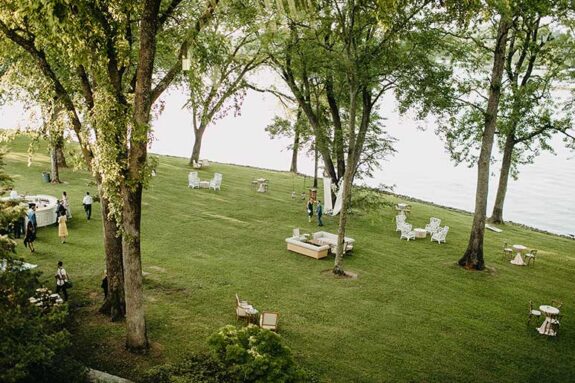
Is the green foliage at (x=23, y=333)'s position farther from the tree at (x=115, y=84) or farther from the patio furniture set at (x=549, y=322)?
the patio furniture set at (x=549, y=322)

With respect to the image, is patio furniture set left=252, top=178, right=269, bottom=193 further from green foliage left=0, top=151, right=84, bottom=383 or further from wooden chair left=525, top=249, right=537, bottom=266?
green foliage left=0, top=151, right=84, bottom=383

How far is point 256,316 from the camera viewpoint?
13.5 meters

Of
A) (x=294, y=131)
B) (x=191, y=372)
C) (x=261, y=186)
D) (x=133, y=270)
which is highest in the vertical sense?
(x=294, y=131)

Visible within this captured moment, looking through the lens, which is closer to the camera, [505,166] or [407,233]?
[407,233]

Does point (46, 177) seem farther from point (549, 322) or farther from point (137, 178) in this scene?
point (549, 322)

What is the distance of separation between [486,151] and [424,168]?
46.8 metres

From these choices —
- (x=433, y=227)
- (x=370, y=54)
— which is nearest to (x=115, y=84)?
(x=370, y=54)

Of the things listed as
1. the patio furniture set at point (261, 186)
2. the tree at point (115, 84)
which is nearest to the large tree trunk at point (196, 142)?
the patio furniture set at point (261, 186)

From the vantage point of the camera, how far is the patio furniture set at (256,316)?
12906 mm

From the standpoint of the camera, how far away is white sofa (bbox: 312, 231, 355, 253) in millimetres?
20714

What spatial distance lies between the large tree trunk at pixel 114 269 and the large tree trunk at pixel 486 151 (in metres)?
14.4

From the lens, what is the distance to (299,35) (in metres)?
Answer: 23.8

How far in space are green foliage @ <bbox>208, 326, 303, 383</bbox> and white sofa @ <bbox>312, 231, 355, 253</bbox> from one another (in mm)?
11838

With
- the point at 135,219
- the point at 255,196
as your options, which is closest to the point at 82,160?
the point at 135,219
